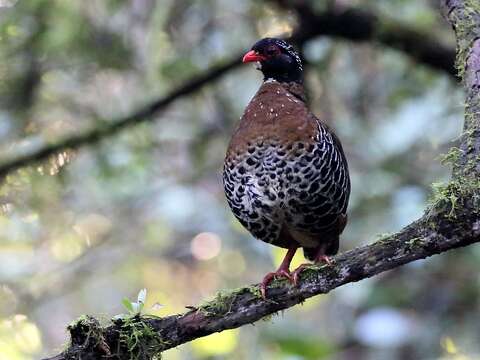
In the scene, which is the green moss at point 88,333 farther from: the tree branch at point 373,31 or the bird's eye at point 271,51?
the tree branch at point 373,31

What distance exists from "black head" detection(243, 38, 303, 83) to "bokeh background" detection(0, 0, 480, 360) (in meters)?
0.87

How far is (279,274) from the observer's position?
3.40 m

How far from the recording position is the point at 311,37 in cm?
506

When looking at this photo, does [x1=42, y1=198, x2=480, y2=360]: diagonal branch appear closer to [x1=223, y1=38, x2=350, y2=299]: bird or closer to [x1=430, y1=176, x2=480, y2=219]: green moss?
[x1=430, y1=176, x2=480, y2=219]: green moss

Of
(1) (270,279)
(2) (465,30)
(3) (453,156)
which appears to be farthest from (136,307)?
(2) (465,30)

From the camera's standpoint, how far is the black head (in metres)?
4.24

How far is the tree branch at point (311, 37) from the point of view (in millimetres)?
5008

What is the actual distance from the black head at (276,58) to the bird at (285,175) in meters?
0.32

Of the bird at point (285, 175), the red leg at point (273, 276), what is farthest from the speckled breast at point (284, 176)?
the red leg at point (273, 276)

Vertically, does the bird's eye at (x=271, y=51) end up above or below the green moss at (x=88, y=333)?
above

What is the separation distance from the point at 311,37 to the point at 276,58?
2.88ft

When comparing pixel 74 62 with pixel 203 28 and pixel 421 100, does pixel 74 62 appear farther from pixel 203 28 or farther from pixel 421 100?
→ pixel 421 100

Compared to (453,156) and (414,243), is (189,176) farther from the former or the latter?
(414,243)

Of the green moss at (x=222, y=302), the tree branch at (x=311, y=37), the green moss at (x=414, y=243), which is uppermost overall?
the tree branch at (x=311, y=37)
